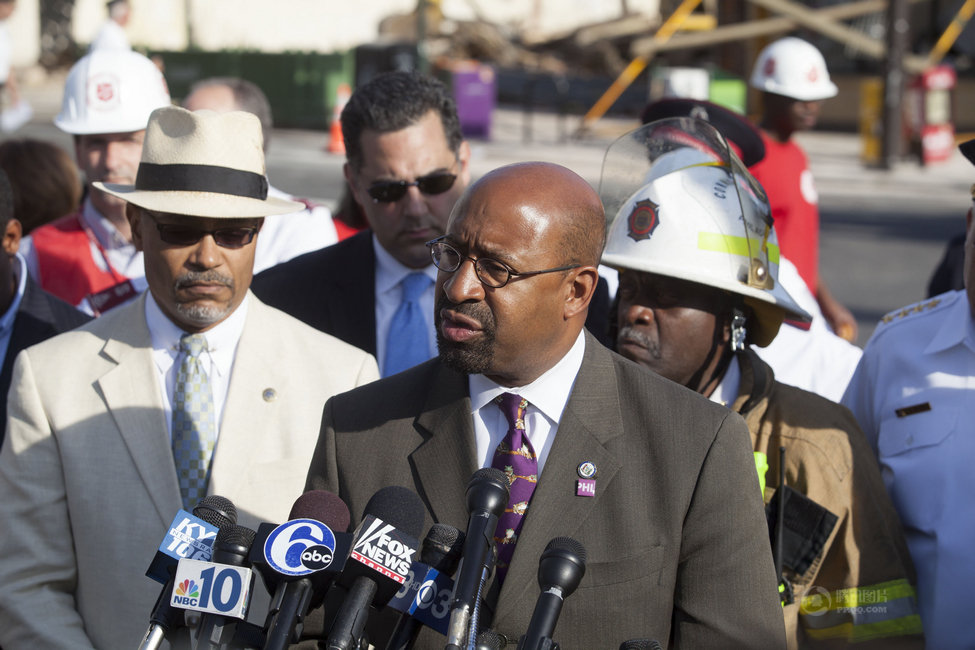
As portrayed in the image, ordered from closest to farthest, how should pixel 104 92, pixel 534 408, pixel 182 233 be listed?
pixel 534 408, pixel 182 233, pixel 104 92

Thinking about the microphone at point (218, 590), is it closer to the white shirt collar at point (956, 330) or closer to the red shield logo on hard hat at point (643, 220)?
the red shield logo on hard hat at point (643, 220)

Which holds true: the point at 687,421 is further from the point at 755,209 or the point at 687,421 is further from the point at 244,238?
the point at 244,238

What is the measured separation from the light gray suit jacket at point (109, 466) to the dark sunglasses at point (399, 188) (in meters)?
1.02

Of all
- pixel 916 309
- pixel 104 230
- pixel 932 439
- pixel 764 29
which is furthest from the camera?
A: pixel 764 29

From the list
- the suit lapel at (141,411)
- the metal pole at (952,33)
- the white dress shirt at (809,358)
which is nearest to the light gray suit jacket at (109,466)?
the suit lapel at (141,411)

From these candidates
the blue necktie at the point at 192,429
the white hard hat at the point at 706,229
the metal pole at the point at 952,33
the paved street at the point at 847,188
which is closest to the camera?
the blue necktie at the point at 192,429

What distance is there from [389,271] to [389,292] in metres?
0.08

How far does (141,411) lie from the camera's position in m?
3.33

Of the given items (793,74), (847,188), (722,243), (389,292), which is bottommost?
(847,188)

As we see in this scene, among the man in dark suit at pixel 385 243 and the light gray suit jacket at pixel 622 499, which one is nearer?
the light gray suit jacket at pixel 622 499

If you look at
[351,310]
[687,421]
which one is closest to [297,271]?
[351,310]

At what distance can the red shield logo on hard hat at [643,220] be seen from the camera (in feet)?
12.2

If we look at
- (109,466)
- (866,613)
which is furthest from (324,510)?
(866,613)

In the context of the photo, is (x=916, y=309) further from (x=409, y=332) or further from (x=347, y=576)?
(x=347, y=576)
